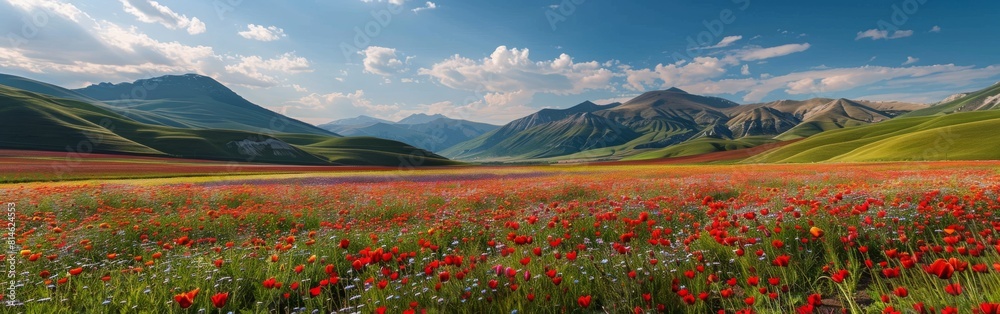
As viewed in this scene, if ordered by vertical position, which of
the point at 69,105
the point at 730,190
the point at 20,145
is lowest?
the point at 730,190

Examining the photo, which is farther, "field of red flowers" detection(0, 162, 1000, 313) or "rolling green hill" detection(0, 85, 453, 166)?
A: "rolling green hill" detection(0, 85, 453, 166)

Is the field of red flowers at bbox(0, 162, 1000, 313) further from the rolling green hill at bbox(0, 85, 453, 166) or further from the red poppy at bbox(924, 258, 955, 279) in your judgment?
the rolling green hill at bbox(0, 85, 453, 166)

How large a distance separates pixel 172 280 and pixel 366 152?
18204 cm

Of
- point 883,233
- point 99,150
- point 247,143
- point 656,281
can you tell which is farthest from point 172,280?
point 247,143

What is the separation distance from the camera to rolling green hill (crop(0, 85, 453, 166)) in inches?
4331

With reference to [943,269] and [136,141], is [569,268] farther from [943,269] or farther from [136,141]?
[136,141]

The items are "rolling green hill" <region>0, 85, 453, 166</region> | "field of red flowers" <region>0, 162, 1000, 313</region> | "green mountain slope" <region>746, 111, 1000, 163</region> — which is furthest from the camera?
"rolling green hill" <region>0, 85, 453, 166</region>

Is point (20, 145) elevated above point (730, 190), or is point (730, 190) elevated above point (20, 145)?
point (20, 145)

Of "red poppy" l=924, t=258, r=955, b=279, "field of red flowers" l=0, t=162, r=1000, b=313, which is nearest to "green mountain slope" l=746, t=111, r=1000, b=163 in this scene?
"field of red flowers" l=0, t=162, r=1000, b=313

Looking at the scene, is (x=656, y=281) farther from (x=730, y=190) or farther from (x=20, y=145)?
(x=20, y=145)

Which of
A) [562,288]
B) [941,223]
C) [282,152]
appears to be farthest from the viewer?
[282,152]

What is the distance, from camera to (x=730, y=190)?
1661 centimetres

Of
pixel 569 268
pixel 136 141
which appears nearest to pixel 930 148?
pixel 569 268

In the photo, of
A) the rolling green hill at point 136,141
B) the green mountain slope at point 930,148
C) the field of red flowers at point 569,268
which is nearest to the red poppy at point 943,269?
the field of red flowers at point 569,268
